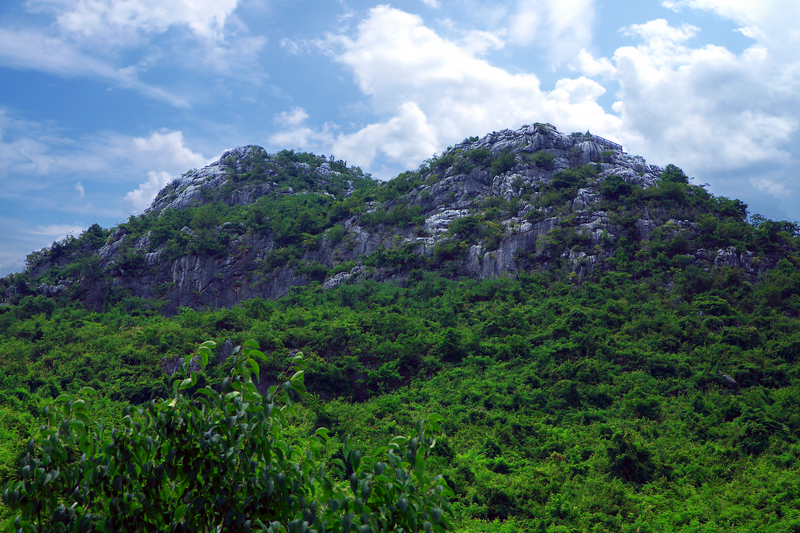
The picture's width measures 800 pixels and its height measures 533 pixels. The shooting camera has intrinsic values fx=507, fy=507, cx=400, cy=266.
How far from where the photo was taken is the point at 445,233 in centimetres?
3384

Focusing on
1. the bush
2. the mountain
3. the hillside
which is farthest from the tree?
the bush

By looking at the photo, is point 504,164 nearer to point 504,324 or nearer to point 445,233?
point 445,233

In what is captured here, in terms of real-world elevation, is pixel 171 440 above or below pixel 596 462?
above

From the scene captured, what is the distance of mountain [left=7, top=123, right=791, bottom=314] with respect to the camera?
28.9 m

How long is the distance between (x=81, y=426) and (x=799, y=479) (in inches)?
588

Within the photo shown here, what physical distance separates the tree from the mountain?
2668 cm

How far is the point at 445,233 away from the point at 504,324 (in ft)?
38.0

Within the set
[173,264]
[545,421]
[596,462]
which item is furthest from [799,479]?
[173,264]

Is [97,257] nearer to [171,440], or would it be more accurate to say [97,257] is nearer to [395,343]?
[395,343]

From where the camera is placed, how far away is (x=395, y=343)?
22.3 m

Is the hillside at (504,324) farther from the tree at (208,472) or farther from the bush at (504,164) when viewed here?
the tree at (208,472)

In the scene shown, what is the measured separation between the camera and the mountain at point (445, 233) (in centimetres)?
2889

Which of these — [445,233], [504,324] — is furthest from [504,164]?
[504,324]

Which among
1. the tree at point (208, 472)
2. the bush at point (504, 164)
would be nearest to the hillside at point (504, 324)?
the bush at point (504, 164)
